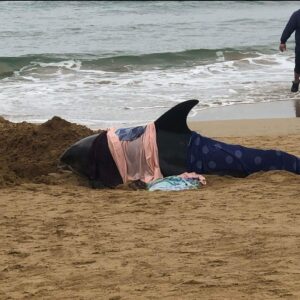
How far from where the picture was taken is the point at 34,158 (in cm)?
782

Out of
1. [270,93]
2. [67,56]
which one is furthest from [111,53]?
[270,93]

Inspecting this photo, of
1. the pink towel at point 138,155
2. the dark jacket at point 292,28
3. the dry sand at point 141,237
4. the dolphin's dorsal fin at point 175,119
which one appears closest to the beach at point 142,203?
the dry sand at point 141,237

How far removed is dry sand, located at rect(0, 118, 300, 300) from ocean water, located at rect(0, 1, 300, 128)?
14.6 feet

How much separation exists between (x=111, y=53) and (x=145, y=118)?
10.6 m

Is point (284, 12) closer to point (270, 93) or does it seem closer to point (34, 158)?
point (270, 93)

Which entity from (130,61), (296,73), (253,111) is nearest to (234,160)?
(253,111)

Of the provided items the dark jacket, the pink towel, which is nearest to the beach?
the pink towel

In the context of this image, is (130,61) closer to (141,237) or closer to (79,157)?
(79,157)

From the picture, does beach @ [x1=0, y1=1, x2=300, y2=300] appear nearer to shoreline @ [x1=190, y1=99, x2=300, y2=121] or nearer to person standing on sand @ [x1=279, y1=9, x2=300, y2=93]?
shoreline @ [x1=190, y1=99, x2=300, y2=121]

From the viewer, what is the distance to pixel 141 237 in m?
5.28

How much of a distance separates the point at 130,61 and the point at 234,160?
13.4 m

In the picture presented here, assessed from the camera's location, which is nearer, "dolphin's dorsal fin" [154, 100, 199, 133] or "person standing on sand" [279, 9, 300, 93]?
"dolphin's dorsal fin" [154, 100, 199, 133]

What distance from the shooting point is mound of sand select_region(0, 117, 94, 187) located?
24.6 ft

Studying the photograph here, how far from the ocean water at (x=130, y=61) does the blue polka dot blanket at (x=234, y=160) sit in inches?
158
